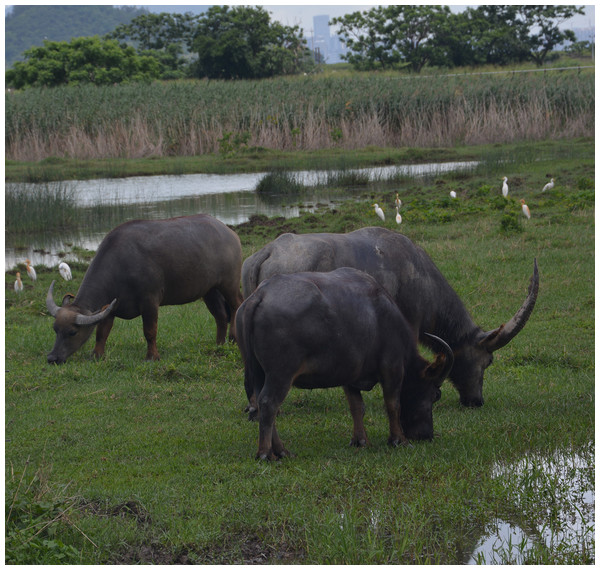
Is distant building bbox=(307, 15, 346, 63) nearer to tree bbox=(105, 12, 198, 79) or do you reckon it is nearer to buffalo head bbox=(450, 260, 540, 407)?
tree bbox=(105, 12, 198, 79)

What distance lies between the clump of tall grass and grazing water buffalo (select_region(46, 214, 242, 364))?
8296 mm

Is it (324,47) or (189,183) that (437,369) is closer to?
(189,183)

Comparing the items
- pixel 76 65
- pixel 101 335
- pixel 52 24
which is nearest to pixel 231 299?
pixel 101 335

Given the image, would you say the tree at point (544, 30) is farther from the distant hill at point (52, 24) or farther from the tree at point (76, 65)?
the distant hill at point (52, 24)

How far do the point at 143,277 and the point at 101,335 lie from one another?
0.72m

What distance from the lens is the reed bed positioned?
2459cm

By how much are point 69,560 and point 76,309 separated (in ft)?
14.0

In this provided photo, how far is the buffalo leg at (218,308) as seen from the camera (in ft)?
29.3

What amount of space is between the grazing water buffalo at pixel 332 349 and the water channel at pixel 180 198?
30.0 ft

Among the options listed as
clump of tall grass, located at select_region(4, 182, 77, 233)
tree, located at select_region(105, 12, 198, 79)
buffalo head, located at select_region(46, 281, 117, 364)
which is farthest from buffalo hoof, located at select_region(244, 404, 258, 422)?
tree, located at select_region(105, 12, 198, 79)

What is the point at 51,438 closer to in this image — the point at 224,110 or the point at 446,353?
the point at 446,353

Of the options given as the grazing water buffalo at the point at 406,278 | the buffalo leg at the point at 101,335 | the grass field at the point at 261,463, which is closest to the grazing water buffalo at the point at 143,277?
the buffalo leg at the point at 101,335

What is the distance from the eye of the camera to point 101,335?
8305mm

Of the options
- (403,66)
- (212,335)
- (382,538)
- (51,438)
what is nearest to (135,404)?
(51,438)
